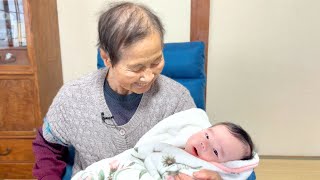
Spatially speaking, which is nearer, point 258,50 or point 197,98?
point 197,98

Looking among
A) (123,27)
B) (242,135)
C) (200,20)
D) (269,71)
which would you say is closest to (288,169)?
(269,71)

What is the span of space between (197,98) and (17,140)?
1269 mm

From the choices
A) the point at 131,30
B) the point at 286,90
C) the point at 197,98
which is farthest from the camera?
the point at 286,90

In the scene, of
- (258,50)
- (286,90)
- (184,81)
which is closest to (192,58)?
(184,81)

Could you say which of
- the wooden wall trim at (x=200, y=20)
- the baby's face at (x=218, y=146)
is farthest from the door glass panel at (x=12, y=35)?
the baby's face at (x=218, y=146)

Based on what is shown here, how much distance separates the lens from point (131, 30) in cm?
98

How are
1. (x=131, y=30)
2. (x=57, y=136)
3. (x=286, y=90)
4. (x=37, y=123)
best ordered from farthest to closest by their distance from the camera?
(x=286, y=90)
(x=37, y=123)
(x=57, y=136)
(x=131, y=30)

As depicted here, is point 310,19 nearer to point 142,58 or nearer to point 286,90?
point 286,90

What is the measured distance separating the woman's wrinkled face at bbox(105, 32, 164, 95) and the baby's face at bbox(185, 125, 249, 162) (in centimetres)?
28

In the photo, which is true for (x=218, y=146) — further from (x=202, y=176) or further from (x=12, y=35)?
(x=12, y=35)

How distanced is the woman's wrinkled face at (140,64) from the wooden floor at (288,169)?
1501 mm

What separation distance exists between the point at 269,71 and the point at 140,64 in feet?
4.83

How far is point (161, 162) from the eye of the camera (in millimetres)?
1111

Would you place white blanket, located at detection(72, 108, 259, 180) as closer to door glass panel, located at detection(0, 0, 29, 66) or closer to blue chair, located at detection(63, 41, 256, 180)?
blue chair, located at detection(63, 41, 256, 180)
